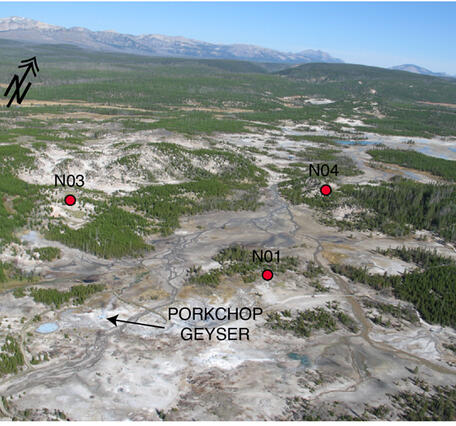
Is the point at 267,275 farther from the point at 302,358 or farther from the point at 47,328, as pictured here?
the point at 47,328

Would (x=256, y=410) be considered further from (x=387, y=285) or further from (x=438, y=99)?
(x=438, y=99)

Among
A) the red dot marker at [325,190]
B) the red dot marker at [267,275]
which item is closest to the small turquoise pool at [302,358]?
the red dot marker at [267,275]

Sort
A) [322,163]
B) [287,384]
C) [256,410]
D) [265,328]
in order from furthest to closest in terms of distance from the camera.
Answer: [322,163] → [265,328] → [287,384] → [256,410]

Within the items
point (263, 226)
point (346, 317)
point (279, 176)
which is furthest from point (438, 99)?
point (346, 317)

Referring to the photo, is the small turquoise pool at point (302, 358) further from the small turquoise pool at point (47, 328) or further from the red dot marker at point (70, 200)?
the red dot marker at point (70, 200)

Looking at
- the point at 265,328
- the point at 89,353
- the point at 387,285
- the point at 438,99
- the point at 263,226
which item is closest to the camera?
the point at 89,353

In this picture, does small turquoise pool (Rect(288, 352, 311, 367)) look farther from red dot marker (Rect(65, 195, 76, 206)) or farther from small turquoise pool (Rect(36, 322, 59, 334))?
red dot marker (Rect(65, 195, 76, 206))
